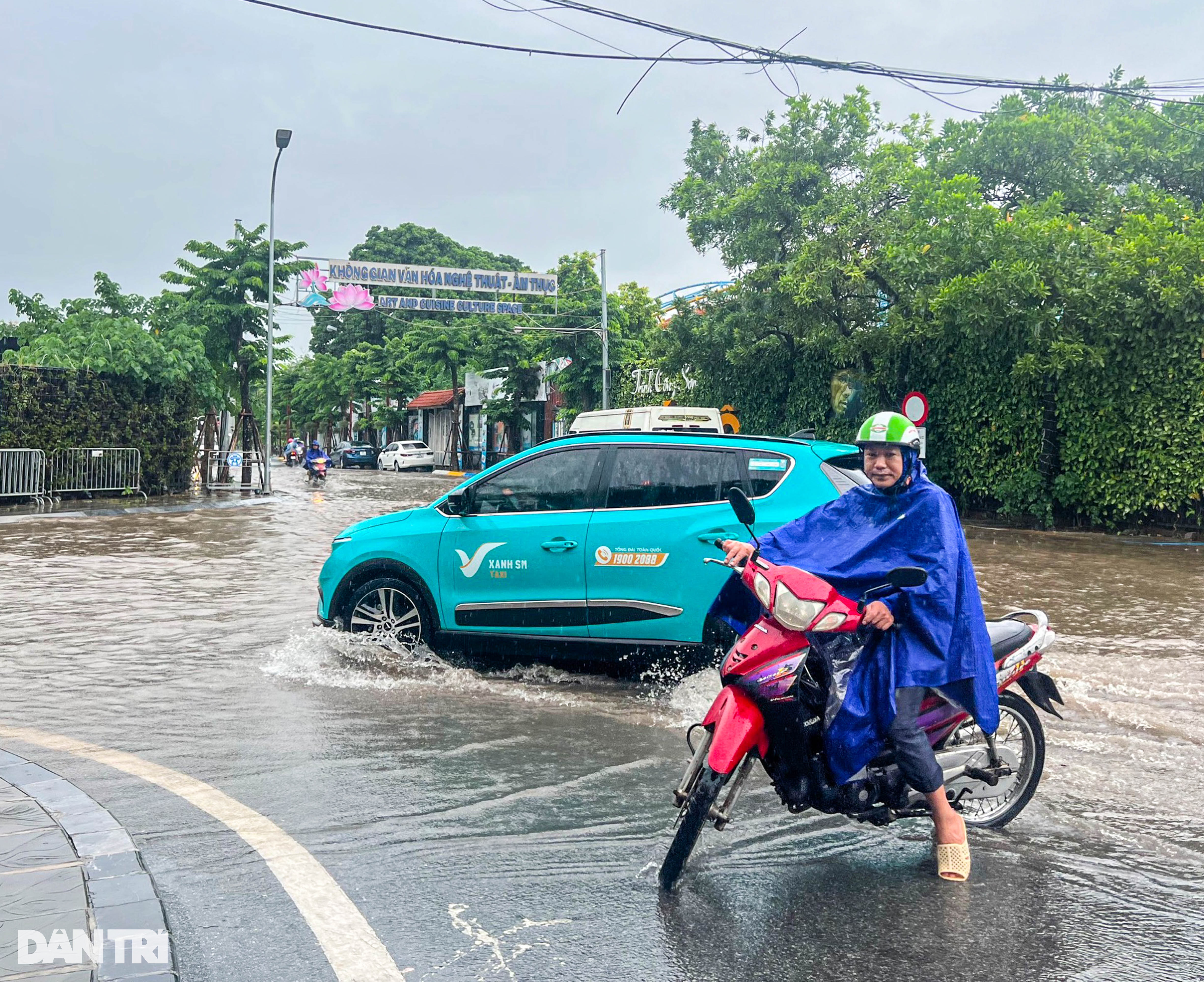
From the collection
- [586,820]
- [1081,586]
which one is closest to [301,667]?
[586,820]

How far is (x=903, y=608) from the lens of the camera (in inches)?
162

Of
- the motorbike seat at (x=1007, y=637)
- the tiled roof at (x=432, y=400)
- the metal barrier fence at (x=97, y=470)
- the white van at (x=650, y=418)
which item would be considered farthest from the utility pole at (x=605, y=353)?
the motorbike seat at (x=1007, y=637)

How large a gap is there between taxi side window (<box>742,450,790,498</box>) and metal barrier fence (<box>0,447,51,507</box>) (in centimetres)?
2061

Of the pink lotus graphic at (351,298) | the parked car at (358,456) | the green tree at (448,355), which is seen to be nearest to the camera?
the pink lotus graphic at (351,298)

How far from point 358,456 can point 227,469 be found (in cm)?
2753

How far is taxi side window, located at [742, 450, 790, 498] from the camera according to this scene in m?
7.16

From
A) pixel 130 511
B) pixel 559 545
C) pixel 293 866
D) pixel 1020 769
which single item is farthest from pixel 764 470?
pixel 130 511

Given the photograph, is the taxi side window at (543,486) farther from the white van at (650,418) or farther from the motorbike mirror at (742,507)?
the white van at (650,418)

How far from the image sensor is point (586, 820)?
4816mm

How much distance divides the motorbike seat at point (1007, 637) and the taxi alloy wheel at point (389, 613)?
4.11 meters

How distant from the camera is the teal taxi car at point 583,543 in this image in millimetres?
7074

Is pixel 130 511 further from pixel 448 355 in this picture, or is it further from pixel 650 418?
pixel 448 355

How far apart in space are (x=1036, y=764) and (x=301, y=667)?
5.03 metres

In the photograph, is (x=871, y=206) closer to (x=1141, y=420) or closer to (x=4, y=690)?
(x=1141, y=420)
